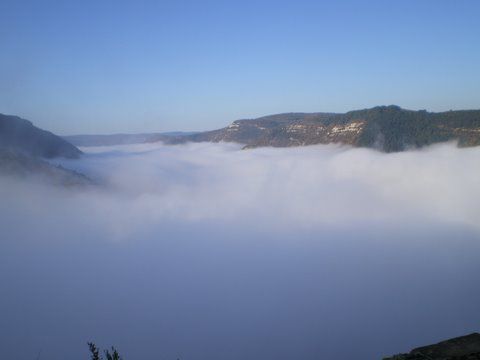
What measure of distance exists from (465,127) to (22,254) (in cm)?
18825

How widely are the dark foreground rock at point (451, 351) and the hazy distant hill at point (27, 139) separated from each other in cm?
15272

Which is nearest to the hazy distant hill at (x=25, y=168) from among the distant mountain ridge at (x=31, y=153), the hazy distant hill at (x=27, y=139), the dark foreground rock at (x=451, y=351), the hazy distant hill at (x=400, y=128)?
the distant mountain ridge at (x=31, y=153)

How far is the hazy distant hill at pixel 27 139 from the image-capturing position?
147m

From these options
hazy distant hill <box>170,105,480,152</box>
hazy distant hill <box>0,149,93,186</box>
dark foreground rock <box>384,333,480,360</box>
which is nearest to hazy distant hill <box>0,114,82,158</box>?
hazy distant hill <box>0,149,93,186</box>

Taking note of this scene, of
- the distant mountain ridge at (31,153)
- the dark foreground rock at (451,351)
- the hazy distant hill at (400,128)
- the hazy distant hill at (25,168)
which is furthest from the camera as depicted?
the hazy distant hill at (400,128)

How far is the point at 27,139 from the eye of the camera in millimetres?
161375

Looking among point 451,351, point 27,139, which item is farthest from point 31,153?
point 451,351

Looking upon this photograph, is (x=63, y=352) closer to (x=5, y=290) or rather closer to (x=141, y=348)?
(x=141, y=348)

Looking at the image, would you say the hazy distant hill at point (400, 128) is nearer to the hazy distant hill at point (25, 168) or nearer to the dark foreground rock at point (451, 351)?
the hazy distant hill at point (25, 168)

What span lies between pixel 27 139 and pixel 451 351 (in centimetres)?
18825

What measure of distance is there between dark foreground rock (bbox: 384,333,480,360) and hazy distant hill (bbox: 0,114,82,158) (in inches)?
6013

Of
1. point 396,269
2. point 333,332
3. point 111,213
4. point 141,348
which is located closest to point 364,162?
point 396,269

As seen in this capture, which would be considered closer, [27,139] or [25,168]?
[25,168]

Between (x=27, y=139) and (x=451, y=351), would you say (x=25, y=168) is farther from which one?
(x=451, y=351)
